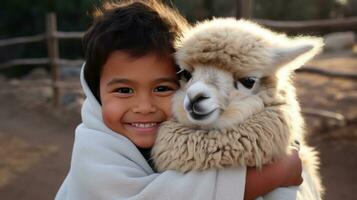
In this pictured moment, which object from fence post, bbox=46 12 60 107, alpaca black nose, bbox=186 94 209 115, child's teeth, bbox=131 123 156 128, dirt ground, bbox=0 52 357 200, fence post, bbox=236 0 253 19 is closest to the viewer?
alpaca black nose, bbox=186 94 209 115

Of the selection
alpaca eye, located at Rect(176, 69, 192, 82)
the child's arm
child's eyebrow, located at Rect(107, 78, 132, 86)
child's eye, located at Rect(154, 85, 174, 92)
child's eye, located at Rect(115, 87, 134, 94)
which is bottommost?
the child's arm

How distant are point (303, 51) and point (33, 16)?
1334cm

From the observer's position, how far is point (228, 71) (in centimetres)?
147

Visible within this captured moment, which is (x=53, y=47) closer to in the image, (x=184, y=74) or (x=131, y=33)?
(x=131, y=33)

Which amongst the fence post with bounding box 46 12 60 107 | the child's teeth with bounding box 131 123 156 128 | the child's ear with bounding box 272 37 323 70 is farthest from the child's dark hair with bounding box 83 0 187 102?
the fence post with bounding box 46 12 60 107

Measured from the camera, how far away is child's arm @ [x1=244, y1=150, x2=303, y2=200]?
148cm

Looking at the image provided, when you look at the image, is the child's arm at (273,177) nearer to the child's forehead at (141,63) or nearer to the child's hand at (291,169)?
the child's hand at (291,169)

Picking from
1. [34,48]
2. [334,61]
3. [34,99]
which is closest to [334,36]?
[334,61]

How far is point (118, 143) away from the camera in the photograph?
159 cm

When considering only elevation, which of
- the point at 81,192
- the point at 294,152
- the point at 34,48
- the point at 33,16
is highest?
the point at 294,152

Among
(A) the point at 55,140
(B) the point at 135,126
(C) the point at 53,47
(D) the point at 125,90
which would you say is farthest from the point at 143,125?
(C) the point at 53,47

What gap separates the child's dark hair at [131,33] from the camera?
5.32 ft

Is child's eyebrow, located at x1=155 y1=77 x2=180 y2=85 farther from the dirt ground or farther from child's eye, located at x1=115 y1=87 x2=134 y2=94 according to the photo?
the dirt ground

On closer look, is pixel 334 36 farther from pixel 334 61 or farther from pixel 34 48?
pixel 34 48
